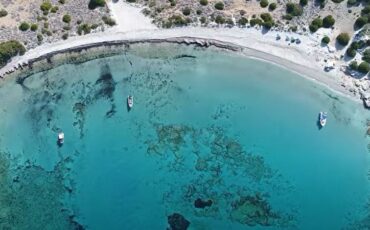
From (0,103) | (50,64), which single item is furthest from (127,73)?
(0,103)

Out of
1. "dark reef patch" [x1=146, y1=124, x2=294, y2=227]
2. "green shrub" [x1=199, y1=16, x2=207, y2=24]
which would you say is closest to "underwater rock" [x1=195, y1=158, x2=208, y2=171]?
"dark reef patch" [x1=146, y1=124, x2=294, y2=227]

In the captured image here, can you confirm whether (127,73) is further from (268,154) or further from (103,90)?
(268,154)

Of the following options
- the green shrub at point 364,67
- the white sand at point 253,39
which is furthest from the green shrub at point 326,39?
the green shrub at point 364,67

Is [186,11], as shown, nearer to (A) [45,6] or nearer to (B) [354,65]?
(A) [45,6]

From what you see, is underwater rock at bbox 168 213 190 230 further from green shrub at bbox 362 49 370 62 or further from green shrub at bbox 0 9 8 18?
green shrub at bbox 0 9 8 18

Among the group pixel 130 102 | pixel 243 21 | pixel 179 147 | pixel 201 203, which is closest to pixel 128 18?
pixel 130 102

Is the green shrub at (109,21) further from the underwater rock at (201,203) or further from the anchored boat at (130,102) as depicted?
the underwater rock at (201,203)
